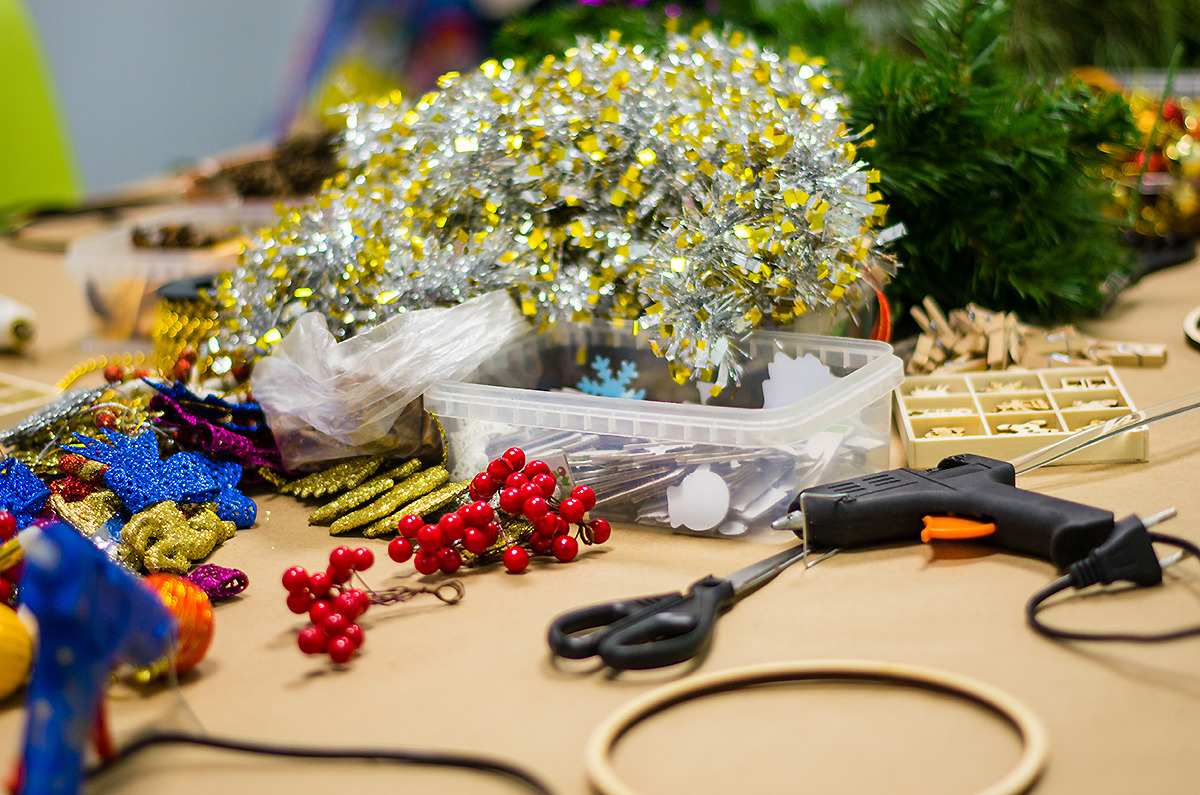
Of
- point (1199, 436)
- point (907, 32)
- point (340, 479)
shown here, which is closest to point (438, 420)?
point (340, 479)

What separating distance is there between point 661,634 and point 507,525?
0.19 metres

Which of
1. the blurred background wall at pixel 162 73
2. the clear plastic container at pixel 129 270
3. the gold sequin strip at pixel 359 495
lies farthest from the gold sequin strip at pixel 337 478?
the blurred background wall at pixel 162 73


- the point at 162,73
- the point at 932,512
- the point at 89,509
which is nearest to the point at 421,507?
the point at 89,509

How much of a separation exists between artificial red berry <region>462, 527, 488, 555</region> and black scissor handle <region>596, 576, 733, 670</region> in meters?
0.14

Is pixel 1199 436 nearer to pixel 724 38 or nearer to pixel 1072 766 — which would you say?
pixel 1072 766

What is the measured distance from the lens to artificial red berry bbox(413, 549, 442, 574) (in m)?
0.65

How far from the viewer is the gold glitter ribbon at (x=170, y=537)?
0.67 m

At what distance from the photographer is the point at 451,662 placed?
0.56m

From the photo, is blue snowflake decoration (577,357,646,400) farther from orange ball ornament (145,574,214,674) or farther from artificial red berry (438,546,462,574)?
orange ball ornament (145,574,214,674)

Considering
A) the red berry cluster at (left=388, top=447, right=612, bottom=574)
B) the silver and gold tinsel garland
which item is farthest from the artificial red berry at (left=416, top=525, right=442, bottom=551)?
the silver and gold tinsel garland

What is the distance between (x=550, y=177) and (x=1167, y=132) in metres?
0.98

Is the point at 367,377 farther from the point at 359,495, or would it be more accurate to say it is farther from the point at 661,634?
the point at 661,634

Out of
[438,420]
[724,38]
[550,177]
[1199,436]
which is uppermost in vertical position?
[724,38]

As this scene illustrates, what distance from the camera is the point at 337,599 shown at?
59 centimetres
